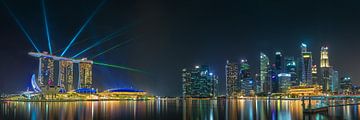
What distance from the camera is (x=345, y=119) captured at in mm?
Answer: 41219

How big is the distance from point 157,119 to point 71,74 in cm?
16117

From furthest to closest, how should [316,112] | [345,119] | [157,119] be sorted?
[316,112] → [157,119] → [345,119]

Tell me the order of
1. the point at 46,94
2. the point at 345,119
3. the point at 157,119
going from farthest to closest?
the point at 46,94
the point at 157,119
the point at 345,119

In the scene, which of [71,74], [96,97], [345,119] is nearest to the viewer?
[345,119]

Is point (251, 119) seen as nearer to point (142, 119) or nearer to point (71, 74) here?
point (142, 119)

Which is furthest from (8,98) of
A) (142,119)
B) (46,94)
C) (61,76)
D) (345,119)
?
(345,119)

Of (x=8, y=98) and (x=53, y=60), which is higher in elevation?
(x=53, y=60)

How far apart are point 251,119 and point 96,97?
147728mm

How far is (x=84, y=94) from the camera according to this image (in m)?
179

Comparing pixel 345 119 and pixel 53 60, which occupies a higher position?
pixel 53 60

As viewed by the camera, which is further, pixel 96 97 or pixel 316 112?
pixel 96 97

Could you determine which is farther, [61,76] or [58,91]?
[61,76]

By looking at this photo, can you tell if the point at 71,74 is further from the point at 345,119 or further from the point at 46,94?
the point at 345,119

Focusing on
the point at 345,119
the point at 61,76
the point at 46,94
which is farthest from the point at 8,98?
the point at 345,119
